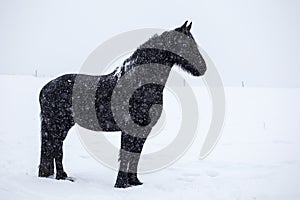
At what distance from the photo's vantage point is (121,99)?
16.0ft

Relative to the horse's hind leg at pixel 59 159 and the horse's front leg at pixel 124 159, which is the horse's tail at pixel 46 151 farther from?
the horse's front leg at pixel 124 159

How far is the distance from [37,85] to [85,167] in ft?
54.8

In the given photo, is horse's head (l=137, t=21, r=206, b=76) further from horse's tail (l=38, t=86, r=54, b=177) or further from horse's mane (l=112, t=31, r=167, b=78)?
horse's tail (l=38, t=86, r=54, b=177)

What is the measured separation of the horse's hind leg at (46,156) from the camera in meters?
5.21

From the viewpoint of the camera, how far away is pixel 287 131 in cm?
1142

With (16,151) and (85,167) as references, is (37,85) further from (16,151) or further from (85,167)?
(85,167)

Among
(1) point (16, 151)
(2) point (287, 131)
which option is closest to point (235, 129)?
(2) point (287, 131)

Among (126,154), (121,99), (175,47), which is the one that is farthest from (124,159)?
(175,47)

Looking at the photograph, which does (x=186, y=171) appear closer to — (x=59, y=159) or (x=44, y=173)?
(x=59, y=159)

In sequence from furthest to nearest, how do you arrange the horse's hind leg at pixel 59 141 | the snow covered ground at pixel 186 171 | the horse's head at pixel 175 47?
the horse's hind leg at pixel 59 141 → the horse's head at pixel 175 47 → the snow covered ground at pixel 186 171

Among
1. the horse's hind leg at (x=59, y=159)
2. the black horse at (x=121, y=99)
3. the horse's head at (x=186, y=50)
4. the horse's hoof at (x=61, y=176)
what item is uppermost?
the horse's head at (x=186, y=50)

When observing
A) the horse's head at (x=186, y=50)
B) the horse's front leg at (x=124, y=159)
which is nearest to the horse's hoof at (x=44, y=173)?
the horse's front leg at (x=124, y=159)

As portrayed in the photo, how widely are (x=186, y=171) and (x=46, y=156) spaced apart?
2792 millimetres

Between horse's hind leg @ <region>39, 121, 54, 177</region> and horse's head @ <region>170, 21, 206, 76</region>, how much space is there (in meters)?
2.73
